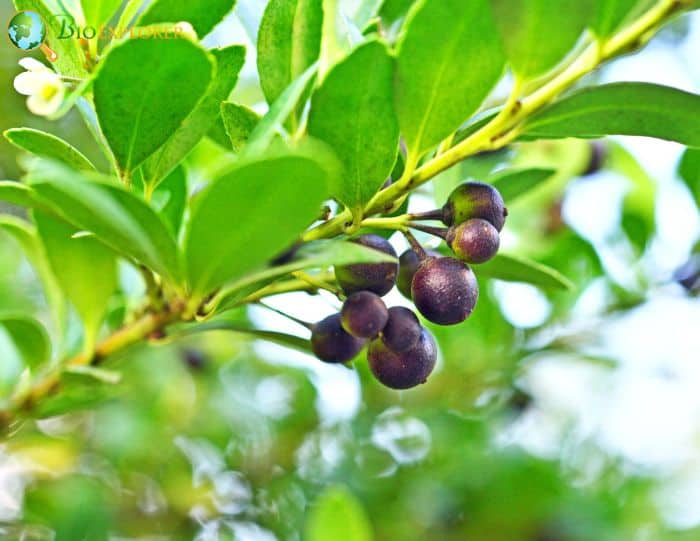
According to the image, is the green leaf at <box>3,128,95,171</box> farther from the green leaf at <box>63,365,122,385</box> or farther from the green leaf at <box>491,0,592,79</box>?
the green leaf at <box>491,0,592,79</box>

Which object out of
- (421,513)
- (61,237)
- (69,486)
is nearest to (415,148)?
(61,237)

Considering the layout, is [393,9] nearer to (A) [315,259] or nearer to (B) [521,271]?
(B) [521,271]

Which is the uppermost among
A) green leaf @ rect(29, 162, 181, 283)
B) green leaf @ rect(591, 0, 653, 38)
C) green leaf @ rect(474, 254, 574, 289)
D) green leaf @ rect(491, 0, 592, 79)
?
green leaf @ rect(474, 254, 574, 289)

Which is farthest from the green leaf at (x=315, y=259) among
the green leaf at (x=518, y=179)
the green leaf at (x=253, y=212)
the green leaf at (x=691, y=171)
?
the green leaf at (x=691, y=171)

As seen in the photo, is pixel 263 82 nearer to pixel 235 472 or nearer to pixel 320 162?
pixel 320 162

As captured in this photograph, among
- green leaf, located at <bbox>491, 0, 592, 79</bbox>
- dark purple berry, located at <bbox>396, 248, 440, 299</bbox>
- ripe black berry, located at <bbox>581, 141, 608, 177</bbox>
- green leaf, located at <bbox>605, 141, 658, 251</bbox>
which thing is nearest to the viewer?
green leaf, located at <bbox>491, 0, 592, 79</bbox>

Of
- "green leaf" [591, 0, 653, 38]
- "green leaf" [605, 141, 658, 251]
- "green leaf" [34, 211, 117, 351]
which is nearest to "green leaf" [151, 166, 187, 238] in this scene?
"green leaf" [34, 211, 117, 351]

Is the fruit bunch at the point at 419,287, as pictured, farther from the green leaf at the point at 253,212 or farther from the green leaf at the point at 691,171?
the green leaf at the point at 691,171
